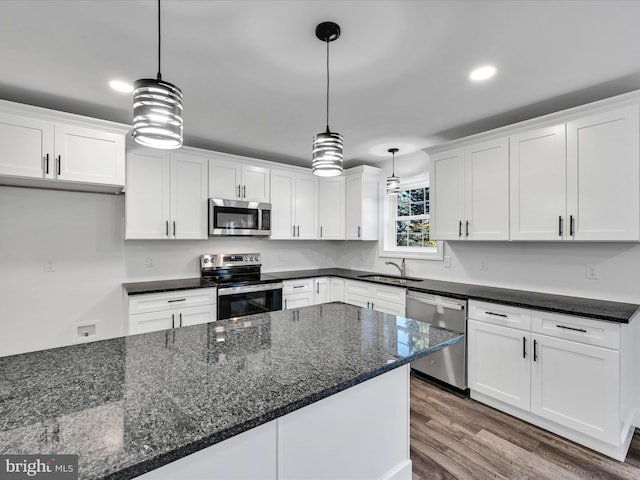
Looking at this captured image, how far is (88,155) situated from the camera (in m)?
2.73

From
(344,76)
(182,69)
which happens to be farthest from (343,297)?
(182,69)

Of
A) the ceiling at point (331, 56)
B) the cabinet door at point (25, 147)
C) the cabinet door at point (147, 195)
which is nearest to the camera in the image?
the ceiling at point (331, 56)

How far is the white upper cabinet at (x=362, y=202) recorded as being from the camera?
173 inches

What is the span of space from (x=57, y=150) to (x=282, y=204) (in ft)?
7.64

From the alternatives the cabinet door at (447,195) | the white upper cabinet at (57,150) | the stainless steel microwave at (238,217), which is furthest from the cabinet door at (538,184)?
the white upper cabinet at (57,150)

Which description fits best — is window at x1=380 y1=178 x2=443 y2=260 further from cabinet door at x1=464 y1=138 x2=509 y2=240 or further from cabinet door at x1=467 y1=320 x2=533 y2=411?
cabinet door at x1=467 y1=320 x2=533 y2=411

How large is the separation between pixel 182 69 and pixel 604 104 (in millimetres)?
2958

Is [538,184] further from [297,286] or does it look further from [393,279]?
[297,286]

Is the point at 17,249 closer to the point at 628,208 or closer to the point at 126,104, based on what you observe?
the point at 126,104

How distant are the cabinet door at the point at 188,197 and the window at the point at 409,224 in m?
2.38

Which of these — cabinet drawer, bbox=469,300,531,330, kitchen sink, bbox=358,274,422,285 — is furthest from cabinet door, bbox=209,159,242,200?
cabinet drawer, bbox=469,300,531,330

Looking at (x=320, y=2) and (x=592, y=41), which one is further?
(x=592, y=41)

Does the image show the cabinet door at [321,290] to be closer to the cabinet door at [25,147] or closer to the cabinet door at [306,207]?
the cabinet door at [306,207]

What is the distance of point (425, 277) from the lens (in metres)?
3.95
